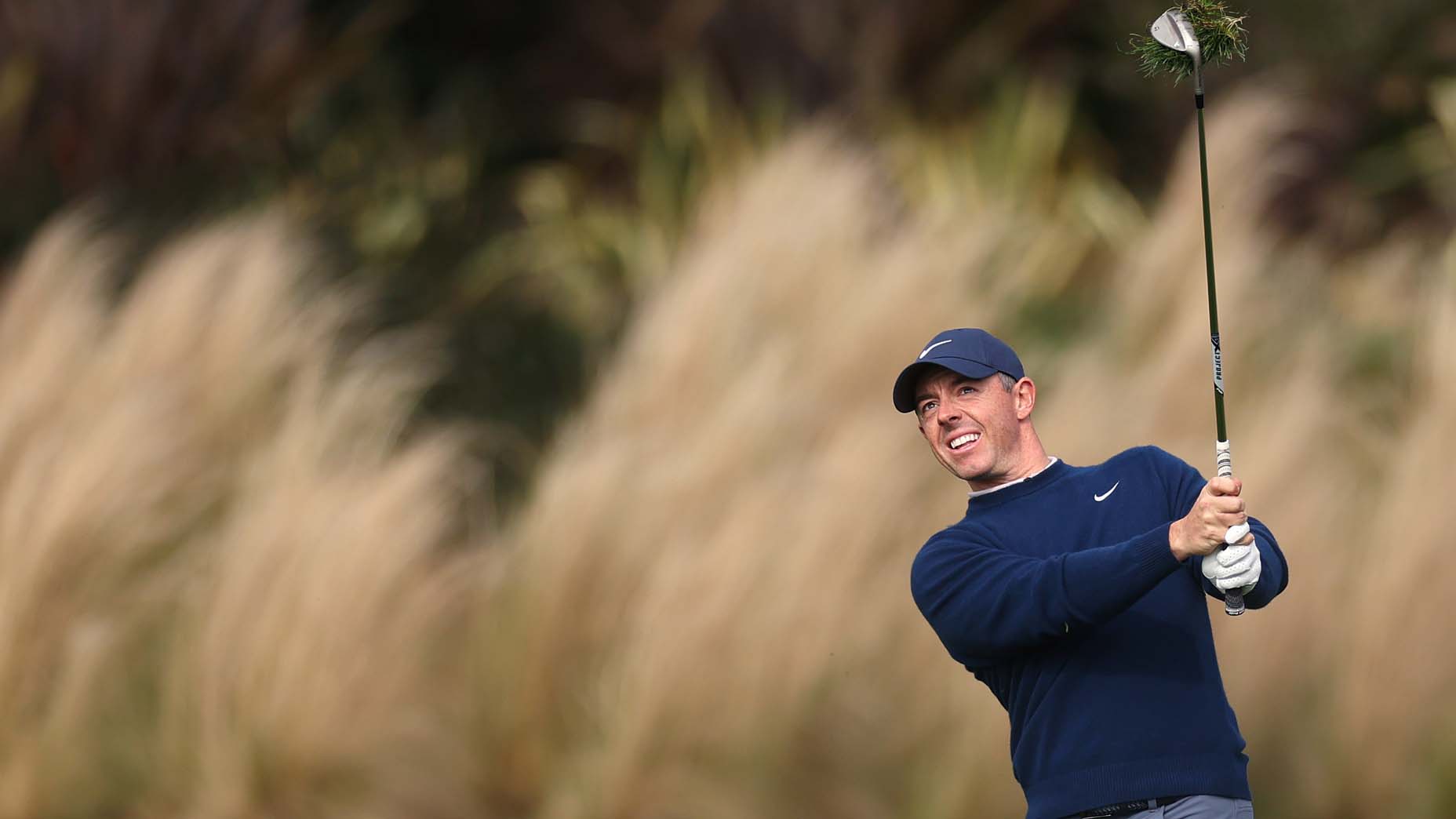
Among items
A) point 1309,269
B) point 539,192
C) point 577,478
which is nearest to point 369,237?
point 539,192

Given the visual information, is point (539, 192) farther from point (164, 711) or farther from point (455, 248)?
point (164, 711)

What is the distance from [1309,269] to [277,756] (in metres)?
4.62

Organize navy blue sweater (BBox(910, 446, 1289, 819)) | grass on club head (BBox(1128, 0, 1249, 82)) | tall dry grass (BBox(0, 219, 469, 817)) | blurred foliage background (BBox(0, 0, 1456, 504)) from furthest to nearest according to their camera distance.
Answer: blurred foliage background (BBox(0, 0, 1456, 504)), tall dry grass (BBox(0, 219, 469, 817)), grass on club head (BBox(1128, 0, 1249, 82)), navy blue sweater (BBox(910, 446, 1289, 819))

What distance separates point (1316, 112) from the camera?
324 inches

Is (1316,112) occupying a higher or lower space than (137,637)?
higher

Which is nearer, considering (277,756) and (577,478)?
(277,756)

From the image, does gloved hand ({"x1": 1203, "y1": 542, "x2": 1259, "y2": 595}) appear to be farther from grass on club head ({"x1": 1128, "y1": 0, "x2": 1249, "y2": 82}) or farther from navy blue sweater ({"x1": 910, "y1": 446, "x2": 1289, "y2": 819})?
grass on club head ({"x1": 1128, "y1": 0, "x2": 1249, "y2": 82})

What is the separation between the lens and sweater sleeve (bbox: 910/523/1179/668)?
1981mm

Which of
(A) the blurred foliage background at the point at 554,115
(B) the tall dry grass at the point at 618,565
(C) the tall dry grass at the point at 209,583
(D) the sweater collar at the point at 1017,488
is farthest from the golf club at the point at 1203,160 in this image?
(A) the blurred foliage background at the point at 554,115

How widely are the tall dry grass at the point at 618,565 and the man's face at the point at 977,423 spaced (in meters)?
2.00

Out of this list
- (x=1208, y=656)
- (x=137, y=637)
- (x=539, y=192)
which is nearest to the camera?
(x=1208, y=656)

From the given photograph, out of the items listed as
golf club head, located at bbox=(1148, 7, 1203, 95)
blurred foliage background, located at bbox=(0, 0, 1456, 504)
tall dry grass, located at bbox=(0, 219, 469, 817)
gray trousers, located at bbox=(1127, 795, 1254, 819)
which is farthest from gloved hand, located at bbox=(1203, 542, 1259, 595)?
blurred foliage background, located at bbox=(0, 0, 1456, 504)

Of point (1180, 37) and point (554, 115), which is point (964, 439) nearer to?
point (1180, 37)

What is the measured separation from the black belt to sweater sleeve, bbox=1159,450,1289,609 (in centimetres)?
26
